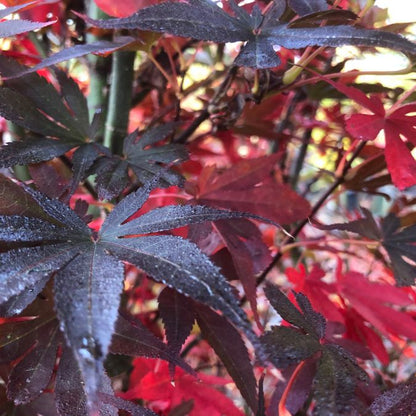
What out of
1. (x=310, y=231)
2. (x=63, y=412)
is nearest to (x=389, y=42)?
(x=63, y=412)

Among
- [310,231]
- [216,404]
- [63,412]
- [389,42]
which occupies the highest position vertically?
[389,42]

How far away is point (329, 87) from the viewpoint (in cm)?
59

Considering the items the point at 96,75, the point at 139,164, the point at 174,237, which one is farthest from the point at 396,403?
the point at 96,75

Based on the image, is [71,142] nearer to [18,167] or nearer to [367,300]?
[18,167]

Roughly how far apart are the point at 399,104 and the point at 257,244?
0.20 metres

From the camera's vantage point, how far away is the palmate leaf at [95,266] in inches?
8.7

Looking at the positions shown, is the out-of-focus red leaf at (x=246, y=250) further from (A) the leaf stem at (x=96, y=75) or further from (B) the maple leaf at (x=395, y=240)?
(A) the leaf stem at (x=96, y=75)

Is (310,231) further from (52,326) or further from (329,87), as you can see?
(52,326)

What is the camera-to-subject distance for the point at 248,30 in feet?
1.22

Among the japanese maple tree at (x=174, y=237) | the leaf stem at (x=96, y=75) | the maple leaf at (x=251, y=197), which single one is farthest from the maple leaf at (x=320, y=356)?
the leaf stem at (x=96, y=75)

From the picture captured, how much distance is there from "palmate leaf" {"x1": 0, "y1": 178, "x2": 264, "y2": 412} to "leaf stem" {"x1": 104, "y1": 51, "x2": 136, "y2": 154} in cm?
26

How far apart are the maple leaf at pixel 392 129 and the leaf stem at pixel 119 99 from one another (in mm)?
266

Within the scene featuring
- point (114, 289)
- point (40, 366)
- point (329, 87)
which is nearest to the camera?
point (114, 289)

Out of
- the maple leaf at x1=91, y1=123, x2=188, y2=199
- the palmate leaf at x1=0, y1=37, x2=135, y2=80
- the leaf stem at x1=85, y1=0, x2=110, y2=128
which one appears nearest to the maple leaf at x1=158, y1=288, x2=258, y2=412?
the maple leaf at x1=91, y1=123, x2=188, y2=199
